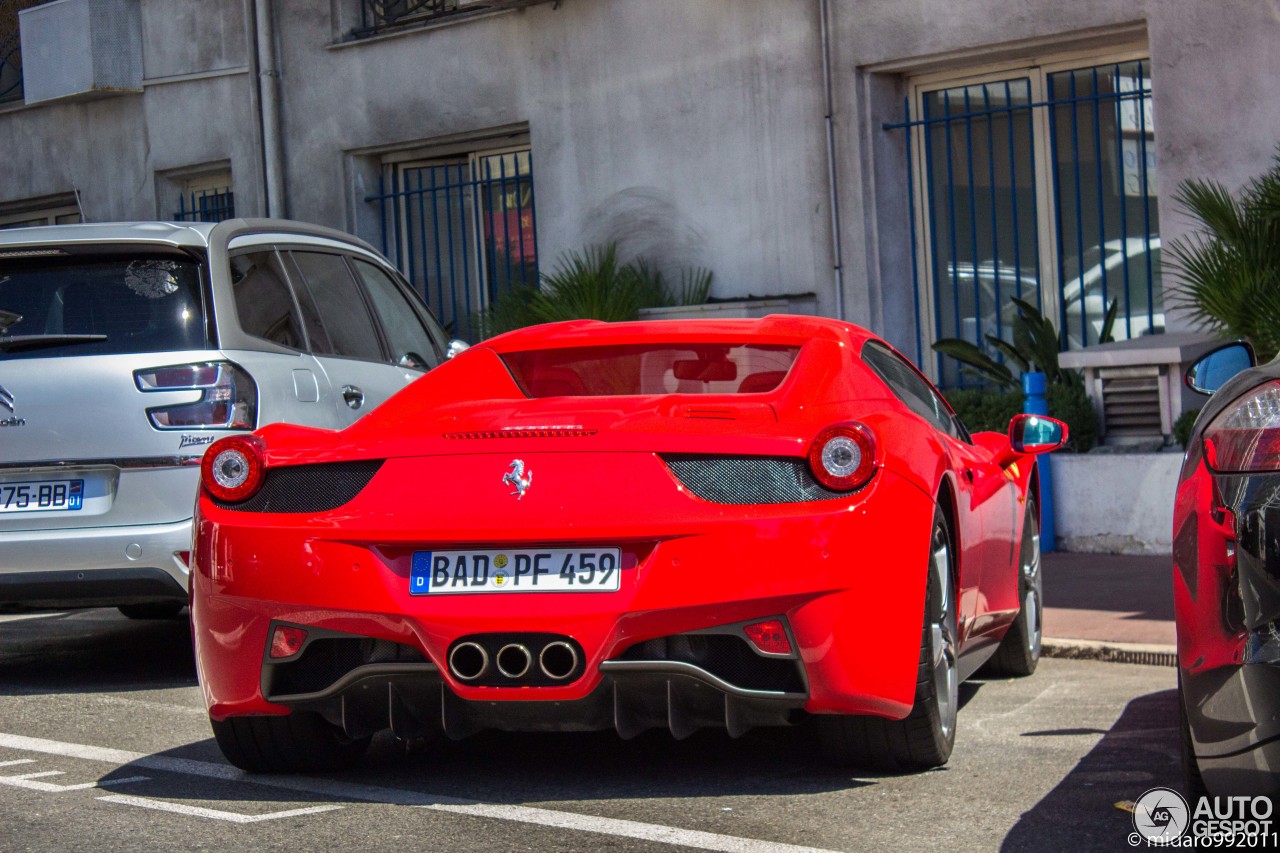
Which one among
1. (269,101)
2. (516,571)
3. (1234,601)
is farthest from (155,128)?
(1234,601)

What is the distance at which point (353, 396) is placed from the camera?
772 centimetres

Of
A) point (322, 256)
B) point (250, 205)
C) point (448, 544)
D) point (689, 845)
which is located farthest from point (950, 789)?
point (250, 205)

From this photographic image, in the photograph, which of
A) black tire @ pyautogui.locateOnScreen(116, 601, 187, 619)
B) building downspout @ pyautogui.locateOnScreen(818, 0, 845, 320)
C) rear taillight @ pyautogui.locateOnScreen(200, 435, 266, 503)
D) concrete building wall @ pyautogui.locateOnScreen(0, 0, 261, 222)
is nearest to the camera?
rear taillight @ pyautogui.locateOnScreen(200, 435, 266, 503)

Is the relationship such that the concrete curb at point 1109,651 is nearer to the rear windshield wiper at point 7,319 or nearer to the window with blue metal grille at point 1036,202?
the rear windshield wiper at point 7,319

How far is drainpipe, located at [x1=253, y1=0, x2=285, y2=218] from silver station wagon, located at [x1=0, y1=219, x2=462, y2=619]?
8.95 meters

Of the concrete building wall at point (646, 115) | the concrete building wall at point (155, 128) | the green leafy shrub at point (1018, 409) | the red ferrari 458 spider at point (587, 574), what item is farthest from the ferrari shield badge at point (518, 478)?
the concrete building wall at point (155, 128)

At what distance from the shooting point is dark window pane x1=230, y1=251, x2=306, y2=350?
726cm

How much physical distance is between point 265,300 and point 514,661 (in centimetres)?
338

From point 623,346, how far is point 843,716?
4.78 feet

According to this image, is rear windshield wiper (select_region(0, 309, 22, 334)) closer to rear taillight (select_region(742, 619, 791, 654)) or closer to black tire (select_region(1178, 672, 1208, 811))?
rear taillight (select_region(742, 619, 791, 654))

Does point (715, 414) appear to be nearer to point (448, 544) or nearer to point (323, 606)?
point (448, 544)

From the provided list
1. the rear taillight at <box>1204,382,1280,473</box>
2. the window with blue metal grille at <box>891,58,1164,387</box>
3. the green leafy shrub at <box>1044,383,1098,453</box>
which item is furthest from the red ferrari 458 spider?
the window with blue metal grille at <box>891,58,1164,387</box>

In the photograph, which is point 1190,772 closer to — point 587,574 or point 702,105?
point 587,574

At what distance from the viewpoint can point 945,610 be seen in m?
5.06
